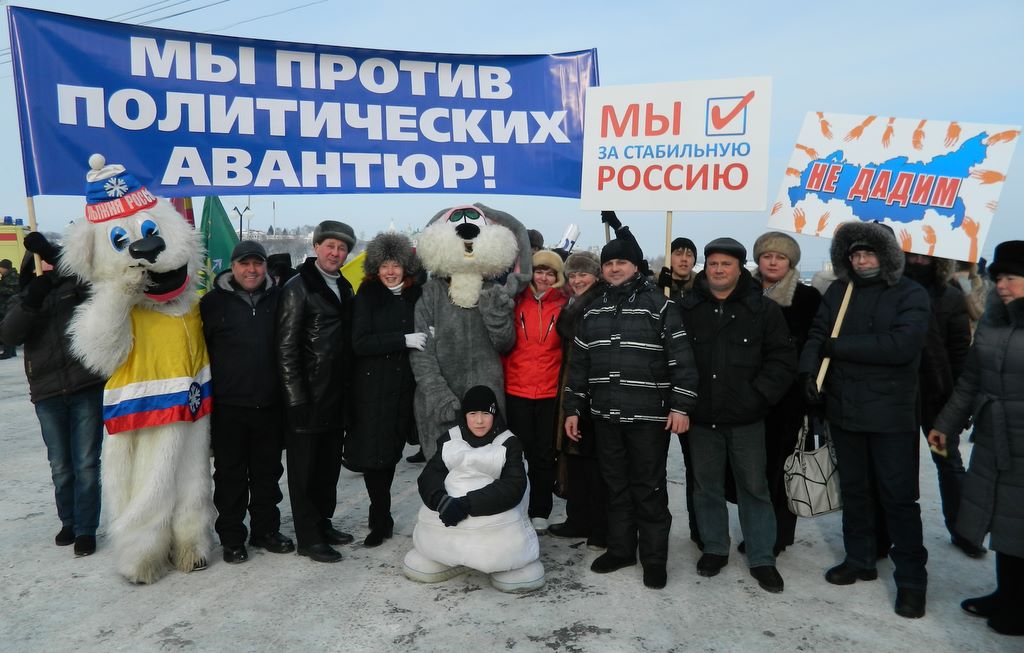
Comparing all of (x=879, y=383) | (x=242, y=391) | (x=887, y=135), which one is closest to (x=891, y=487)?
(x=879, y=383)

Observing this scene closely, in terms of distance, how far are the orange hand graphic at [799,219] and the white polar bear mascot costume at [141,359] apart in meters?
3.41

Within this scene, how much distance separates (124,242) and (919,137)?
427cm

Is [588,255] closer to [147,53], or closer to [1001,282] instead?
[1001,282]

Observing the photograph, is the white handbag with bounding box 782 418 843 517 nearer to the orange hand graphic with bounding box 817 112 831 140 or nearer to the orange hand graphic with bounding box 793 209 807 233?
the orange hand graphic with bounding box 793 209 807 233

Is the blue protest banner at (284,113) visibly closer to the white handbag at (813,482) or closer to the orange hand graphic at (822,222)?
the orange hand graphic at (822,222)

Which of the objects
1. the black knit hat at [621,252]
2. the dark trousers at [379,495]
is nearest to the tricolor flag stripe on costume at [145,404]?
the dark trousers at [379,495]

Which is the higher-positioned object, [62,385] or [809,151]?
[809,151]

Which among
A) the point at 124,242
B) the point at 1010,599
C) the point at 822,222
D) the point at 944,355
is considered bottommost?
the point at 1010,599

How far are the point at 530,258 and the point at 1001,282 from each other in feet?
7.92

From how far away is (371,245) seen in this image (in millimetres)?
3887

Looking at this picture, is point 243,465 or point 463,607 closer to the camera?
point 463,607

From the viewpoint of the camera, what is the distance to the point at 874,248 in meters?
3.30

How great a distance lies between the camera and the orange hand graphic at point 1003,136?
343 centimetres

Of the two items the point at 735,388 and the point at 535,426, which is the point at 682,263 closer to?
the point at 735,388
